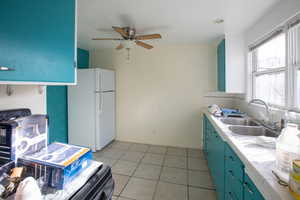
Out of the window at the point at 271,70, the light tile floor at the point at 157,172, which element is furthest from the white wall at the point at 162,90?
the window at the point at 271,70

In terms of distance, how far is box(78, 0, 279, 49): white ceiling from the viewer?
66.3 inches

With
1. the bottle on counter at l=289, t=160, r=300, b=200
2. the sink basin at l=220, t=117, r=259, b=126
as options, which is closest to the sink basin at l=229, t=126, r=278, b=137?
the sink basin at l=220, t=117, r=259, b=126

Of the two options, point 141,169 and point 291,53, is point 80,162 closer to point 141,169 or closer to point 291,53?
point 141,169

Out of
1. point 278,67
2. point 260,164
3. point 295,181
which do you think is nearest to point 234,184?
point 260,164

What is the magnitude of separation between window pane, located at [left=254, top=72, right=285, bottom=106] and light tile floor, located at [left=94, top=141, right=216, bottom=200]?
147 cm

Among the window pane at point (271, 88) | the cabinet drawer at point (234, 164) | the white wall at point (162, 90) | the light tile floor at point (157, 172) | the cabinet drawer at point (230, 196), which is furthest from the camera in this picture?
the white wall at point (162, 90)

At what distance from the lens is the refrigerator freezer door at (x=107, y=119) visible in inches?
125

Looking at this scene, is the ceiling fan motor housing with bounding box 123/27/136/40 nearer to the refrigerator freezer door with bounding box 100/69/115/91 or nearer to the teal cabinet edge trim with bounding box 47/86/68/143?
the refrigerator freezer door with bounding box 100/69/115/91

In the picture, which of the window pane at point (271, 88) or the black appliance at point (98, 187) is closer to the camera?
the black appliance at point (98, 187)

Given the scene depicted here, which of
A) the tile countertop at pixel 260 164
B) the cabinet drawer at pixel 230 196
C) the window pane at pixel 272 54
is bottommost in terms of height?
the cabinet drawer at pixel 230 196

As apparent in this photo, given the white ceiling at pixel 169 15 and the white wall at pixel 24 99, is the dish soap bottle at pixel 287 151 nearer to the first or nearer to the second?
the white ceiling at pixel 169 15

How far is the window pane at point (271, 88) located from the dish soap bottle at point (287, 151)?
1162 mm

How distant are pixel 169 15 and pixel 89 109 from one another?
234 cm

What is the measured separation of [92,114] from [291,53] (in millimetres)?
3237
